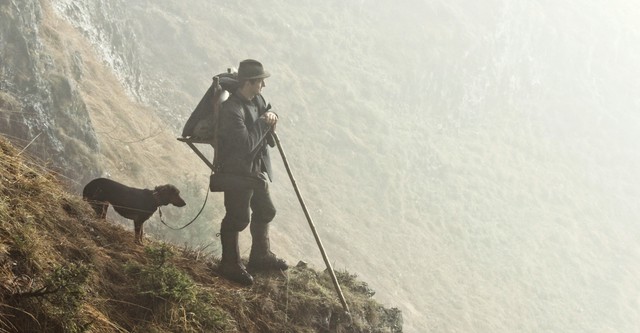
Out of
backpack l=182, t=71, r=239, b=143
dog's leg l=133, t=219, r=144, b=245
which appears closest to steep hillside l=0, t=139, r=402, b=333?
dog's leg l=133, t=219, r=144, b=245

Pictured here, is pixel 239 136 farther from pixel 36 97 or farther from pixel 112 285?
pixel 36 97

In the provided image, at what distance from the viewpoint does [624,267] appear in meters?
40.9

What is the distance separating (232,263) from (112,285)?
1.50 m

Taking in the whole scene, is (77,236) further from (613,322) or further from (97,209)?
(613,322)

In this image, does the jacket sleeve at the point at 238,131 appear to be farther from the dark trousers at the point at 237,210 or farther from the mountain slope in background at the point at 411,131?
the mountain slope in background at the point at 411,131

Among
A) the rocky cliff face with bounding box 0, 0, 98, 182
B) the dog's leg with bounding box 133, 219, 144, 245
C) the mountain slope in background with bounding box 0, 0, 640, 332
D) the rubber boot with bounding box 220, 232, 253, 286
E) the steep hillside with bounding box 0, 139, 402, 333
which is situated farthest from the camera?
the mountain slope in background with bounding box 0, 0, 640, 332

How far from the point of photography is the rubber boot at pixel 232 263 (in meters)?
5.97

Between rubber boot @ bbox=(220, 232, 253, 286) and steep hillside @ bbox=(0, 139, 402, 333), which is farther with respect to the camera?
rubber boot @ bbox=(220, 232, 253, 286)

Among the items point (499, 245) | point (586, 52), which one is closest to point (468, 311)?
point (499, 245)

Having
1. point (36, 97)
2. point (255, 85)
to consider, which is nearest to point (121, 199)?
point (255, 85)

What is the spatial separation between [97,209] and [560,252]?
124 feet

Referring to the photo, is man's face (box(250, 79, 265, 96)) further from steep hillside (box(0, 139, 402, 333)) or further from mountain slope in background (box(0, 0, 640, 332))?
mountain slope in background (box(0, 0, 640, 332))

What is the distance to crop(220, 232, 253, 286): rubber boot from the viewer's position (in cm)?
597

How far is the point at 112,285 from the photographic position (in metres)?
4.70
